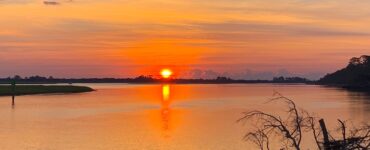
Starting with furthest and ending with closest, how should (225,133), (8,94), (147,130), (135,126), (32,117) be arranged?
1. (8,94)
2. (32,117)
3. (135,126)
4. (147,130)
5. (225,133)

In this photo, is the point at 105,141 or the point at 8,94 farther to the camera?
the point at 8,94

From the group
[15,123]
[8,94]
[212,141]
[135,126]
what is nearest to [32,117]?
[15,123]

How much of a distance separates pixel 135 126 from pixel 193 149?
64.9ft

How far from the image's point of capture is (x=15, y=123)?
60.8m

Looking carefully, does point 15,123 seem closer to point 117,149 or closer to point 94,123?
point 94,123

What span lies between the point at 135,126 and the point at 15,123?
1381cm

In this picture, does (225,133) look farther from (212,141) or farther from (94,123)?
(94,123)

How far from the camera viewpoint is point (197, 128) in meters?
55.8

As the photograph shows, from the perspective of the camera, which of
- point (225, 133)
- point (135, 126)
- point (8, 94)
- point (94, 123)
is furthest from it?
point (8, 94)

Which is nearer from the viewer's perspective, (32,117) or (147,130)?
(147,130)

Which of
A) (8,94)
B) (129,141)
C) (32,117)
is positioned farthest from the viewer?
(8,94)

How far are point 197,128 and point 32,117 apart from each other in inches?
1019

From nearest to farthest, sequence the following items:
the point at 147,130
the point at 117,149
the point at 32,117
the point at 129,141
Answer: the point at 117,149
the point at 129,141
the point at 147,130
the point at 32,117

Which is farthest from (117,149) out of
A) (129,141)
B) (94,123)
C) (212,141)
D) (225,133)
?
(94,123)
